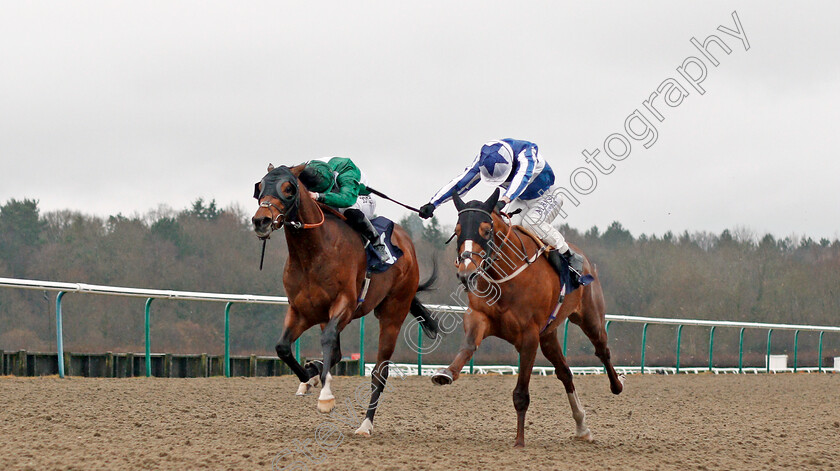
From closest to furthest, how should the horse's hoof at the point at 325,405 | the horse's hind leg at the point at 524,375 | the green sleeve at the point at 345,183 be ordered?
the horse's hoof at the point at 325,405
the horse's hind leg at the point at 524,375
the green sleeve at the point at 345,183

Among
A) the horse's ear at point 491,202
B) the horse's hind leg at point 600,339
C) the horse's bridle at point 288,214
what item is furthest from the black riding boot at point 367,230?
the horse's hind leg at point 600,339

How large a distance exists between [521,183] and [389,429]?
2232 mm

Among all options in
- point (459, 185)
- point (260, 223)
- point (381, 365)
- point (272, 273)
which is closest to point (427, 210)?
point (459, 185)

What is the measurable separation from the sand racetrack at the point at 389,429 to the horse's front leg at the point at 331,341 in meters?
0.28

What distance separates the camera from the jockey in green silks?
7.58 metres

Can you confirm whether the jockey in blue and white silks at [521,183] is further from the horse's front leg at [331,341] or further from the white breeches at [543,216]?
the horse's front leg at [331,341]

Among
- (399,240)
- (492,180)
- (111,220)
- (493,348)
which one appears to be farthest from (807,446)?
(111,220)

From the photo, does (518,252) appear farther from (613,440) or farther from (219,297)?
(219,297)

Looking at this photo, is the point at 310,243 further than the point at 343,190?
No

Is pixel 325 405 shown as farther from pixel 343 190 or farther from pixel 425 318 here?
pixel 425 318

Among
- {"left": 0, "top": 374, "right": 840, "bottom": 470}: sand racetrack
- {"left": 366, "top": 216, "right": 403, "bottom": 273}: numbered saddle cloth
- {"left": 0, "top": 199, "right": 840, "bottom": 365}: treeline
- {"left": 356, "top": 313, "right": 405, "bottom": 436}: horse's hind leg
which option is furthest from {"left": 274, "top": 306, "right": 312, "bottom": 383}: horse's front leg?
{"left": 0, "top": 199, "right": 840, "bottom": 365}: treeline

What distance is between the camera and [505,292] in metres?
6.80

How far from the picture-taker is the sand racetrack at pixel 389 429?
559 centimetres

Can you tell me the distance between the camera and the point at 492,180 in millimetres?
7516
